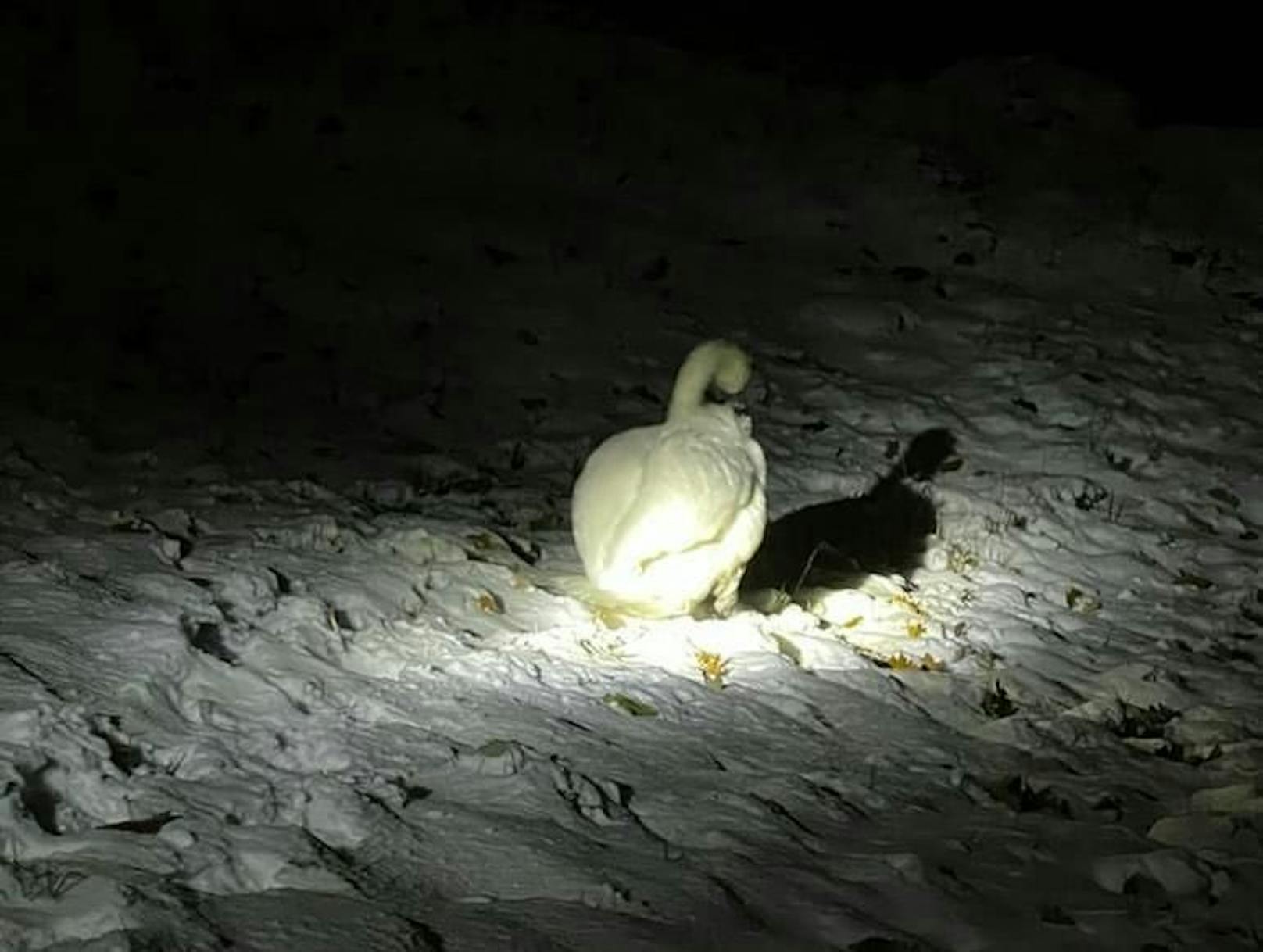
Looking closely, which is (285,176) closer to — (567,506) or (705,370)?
(567,506)

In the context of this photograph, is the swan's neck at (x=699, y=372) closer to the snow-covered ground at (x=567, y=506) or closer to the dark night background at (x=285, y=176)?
the snow-covered ground at (x=567, y=506)

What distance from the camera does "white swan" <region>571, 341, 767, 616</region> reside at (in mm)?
5469

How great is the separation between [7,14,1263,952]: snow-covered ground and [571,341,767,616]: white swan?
0.21 metres

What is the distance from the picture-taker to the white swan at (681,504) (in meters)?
5.47

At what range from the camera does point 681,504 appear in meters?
5.44

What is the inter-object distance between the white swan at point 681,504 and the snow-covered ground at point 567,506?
0.21 meters

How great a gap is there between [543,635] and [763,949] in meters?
2.21

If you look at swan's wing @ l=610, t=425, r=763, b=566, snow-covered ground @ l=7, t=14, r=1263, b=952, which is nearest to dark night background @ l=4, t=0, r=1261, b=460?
snow-covered ground @ l=7, t=14, r=1263, b=952

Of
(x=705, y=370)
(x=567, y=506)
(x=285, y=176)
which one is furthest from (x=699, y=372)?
(x=285, y=176)

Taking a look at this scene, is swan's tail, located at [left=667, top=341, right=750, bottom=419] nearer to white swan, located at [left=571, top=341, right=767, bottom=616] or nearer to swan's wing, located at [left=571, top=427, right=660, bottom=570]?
white swan, located at [left=571, top=341, right=767, bottom=616]

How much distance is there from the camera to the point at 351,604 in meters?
5.55

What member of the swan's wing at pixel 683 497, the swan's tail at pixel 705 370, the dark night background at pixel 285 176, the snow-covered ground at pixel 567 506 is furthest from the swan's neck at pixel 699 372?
the dark night background at pixel 285 176

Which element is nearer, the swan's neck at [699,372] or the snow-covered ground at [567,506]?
the snow-covered ground at [567,506]

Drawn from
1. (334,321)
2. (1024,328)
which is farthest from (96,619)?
(1024,328)
